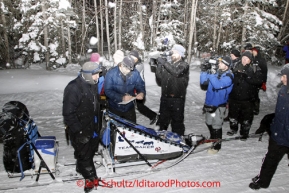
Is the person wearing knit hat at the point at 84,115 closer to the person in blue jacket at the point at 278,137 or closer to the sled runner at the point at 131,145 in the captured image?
the sled runner at the point at 131,145

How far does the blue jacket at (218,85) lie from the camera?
468 centimetres

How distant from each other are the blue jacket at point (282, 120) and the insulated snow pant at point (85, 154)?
2.67m

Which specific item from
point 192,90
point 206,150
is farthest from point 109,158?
point 192,90

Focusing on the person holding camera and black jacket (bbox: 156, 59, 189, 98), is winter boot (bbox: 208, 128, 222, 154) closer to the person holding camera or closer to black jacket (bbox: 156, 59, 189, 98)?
the person holding camera

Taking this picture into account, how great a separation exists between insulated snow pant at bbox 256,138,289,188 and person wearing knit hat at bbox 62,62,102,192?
259 cm

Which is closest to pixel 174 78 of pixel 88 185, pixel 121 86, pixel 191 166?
pixel 121 86

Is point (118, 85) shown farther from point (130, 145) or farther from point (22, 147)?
point (22, 147)

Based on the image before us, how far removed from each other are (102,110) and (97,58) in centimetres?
353

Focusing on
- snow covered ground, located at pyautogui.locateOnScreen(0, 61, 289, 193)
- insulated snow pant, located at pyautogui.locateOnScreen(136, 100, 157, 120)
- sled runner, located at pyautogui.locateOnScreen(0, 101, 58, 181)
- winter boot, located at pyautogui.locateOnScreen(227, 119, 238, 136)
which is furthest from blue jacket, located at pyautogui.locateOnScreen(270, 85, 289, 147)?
insulated snow pant, located at pyautogui.locateOnScreen(136, 100, 157, 120)

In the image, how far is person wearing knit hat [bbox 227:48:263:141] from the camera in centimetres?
526

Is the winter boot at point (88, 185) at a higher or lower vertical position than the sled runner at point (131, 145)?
lower

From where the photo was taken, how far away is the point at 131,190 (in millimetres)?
3682

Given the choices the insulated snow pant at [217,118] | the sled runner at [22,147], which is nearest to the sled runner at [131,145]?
the sled runner at [22,147]

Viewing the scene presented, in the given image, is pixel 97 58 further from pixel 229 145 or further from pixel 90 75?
pixel 229 145
